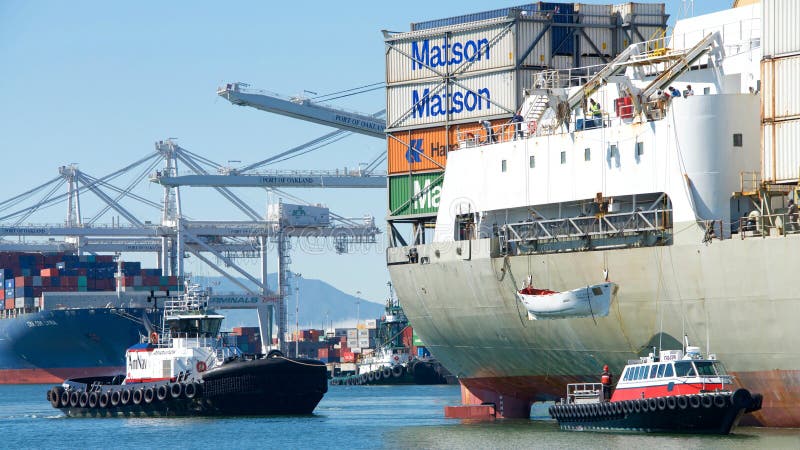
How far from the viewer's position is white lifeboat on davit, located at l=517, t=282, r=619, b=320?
126 feet

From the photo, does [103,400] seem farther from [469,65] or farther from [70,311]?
[70,311]

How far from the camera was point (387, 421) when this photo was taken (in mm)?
51500

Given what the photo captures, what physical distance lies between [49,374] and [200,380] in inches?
2489

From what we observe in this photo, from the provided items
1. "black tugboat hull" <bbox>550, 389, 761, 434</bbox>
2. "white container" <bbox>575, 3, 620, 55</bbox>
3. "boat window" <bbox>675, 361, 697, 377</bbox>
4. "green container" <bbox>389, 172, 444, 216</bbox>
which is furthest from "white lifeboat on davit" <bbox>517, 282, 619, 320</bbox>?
"white container" <bbox>575, 3, 620, 55</bbox>

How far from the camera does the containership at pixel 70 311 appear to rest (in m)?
106

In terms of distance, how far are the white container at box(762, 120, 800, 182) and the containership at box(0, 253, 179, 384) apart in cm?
7513

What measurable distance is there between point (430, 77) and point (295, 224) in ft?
208

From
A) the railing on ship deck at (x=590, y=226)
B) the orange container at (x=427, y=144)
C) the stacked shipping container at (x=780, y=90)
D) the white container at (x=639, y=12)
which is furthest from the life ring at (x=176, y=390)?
the stacked shipping container at (x=780, y=90)

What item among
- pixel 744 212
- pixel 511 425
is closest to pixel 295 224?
pixel 511 425

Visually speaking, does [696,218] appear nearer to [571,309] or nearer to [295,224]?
[571,309]

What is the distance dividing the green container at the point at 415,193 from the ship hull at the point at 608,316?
65.5 inches

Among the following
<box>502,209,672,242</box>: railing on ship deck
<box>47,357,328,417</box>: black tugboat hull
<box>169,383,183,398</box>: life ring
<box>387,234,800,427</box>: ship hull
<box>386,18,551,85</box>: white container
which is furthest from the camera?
<box>169,383,183,398</box>: life ring

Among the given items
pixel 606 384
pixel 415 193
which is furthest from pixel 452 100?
pixel 606 384

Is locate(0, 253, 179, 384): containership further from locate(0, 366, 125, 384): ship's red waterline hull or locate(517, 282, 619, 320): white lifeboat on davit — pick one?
locate(517, 282, 619, 320): white lifeboat on davit
